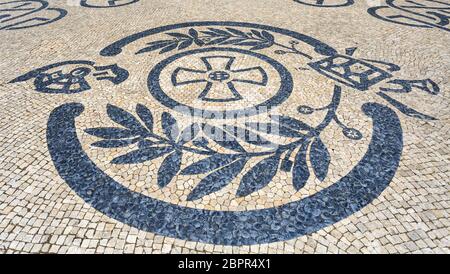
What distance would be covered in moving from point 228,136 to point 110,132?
1821 millimetres

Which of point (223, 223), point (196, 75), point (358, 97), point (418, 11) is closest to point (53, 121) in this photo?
point (196, 75)

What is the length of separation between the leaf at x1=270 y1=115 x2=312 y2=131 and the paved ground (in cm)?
3

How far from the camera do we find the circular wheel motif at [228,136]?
3680mm

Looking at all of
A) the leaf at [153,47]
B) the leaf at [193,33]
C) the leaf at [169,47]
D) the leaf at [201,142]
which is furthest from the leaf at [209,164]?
the leaf at [193,33]

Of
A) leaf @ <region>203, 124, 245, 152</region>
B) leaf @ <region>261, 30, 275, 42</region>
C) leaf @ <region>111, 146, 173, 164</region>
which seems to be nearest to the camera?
leaf @ <region>111, 146, 173, 164</region>

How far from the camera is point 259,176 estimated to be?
4090 millimetres

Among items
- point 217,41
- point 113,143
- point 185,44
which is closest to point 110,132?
point 113,143

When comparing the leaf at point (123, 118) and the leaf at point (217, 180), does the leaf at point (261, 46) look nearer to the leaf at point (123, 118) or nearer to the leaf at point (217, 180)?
the leaf at point (123, 118)

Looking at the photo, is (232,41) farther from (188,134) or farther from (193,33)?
(188,134)

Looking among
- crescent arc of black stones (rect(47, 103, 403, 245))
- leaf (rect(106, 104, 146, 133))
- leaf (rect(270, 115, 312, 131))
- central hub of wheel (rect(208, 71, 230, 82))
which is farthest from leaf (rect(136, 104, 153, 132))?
leaf (rect(270, 115, 312, 131))

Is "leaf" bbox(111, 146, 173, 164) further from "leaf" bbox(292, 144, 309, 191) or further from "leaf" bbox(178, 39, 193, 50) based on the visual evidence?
"leaf" bbox(178, 39, 193, 50)

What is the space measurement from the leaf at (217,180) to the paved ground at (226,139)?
16mm

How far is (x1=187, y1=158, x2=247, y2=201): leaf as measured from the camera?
12.7 ft
